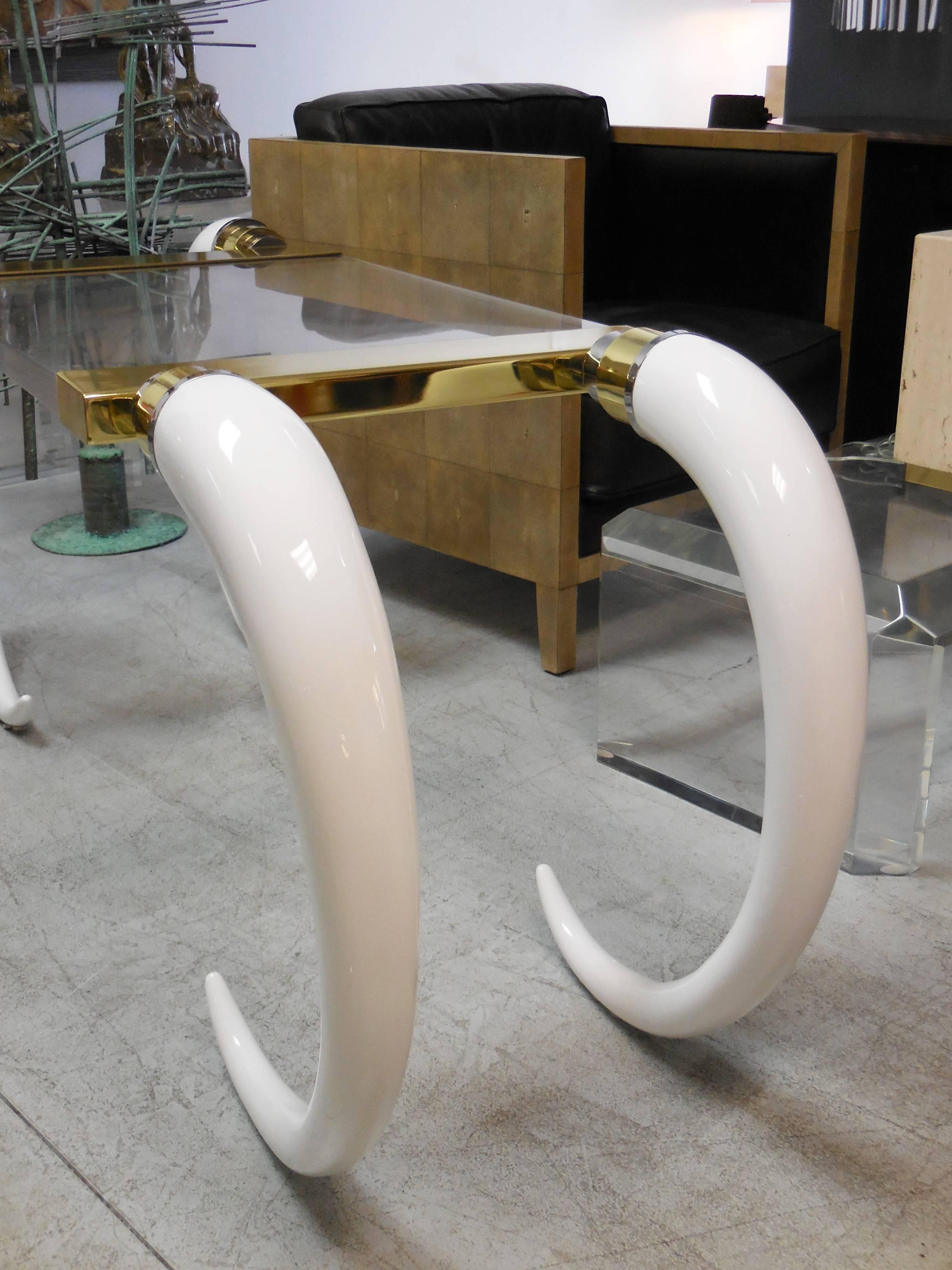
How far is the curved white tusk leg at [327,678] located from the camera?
0.53 m

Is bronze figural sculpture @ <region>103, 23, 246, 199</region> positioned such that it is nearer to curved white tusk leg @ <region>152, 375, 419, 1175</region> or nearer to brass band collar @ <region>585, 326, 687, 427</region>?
brass band collar @ <region>585, 326, 687, 427</region>

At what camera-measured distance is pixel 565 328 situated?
0.91m

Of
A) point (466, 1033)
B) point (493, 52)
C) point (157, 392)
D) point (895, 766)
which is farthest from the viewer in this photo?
point (493, 52)

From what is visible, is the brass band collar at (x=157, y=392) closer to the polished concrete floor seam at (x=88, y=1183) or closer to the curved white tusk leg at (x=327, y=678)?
the curved white tusk leg at (x=327, y=678)

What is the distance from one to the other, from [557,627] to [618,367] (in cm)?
76

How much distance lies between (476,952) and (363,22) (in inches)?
103

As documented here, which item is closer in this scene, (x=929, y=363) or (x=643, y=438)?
(x=929, y=363)

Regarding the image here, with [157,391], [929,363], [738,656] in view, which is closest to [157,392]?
[157,391]

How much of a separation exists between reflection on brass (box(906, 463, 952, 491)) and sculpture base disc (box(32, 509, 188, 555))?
1.18 m

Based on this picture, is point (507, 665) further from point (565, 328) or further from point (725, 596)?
point (565, 328)

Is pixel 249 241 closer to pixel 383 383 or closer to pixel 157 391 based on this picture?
pixel 383 383

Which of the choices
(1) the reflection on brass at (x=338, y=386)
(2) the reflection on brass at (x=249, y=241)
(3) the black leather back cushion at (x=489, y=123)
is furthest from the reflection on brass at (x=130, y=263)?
(1) the reflection on brass at (x=338, y=386)

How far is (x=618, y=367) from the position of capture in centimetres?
76

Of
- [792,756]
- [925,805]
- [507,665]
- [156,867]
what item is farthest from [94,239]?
[792,756]
